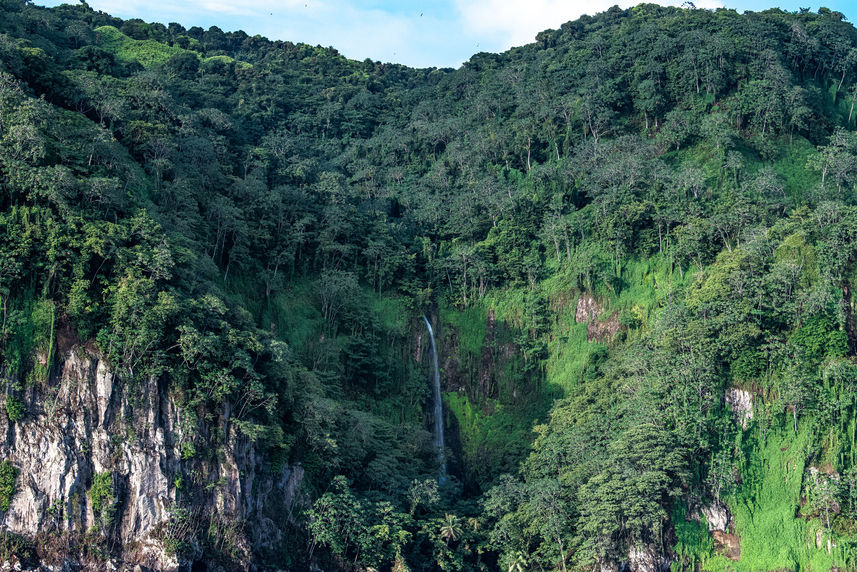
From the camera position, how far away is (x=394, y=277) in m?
52.7

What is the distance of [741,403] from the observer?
128 feet

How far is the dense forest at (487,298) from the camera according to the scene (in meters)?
33.7

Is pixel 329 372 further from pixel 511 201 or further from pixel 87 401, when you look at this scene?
pixel 511 201

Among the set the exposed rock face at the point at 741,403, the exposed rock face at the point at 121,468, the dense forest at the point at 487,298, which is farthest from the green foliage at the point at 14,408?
the exposed rock face at the point at 741,403

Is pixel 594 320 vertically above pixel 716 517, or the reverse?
pixel 594 320

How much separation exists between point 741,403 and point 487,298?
17547mm

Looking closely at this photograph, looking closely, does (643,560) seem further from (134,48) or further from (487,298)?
(134,48)

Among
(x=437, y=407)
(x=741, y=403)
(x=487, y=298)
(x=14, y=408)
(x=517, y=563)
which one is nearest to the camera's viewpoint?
(x=14, y=408)

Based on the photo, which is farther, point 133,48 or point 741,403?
point 133,48

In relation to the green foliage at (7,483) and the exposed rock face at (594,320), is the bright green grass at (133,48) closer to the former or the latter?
the exposed rock face at (594,320)

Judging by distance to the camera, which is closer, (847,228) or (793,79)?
(847,228)

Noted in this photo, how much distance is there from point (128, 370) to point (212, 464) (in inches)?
194

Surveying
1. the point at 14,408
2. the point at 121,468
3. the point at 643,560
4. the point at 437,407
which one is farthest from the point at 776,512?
the point at 14,408

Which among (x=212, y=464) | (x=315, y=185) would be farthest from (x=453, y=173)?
(x=212, y=464)
